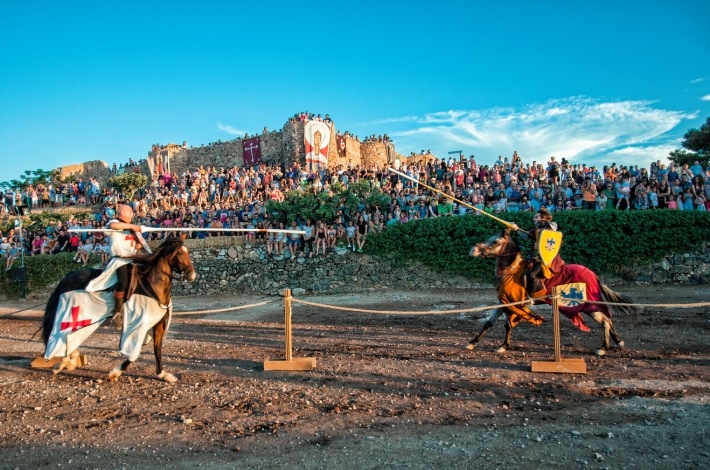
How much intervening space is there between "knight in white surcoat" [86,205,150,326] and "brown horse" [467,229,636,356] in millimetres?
→ 5564

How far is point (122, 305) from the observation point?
286 inches

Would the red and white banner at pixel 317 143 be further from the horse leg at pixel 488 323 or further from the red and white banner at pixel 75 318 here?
the red and white banner at pixel 75 318

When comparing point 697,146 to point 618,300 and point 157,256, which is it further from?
point 157,256

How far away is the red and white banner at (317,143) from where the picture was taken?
127ft

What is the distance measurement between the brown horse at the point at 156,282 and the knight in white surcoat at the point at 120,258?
0.50 feet

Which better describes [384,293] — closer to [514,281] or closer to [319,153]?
[514,281]

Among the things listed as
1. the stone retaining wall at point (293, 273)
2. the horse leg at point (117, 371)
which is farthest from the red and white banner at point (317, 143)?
the horse leg at point (117, 371)

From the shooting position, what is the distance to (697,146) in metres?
27.3

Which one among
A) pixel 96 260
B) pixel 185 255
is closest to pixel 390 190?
pixel 96 260

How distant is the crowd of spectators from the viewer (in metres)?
16.9

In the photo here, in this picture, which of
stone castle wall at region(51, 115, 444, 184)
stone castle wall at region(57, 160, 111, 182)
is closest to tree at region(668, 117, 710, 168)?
stone castle wall at region(51, 115, 444, 184)

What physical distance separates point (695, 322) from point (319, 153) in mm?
31554

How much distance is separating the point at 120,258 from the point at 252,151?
35.6 m

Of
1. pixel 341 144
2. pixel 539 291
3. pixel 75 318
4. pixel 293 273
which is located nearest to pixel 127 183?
pixel 341 144
